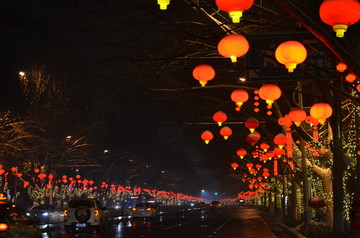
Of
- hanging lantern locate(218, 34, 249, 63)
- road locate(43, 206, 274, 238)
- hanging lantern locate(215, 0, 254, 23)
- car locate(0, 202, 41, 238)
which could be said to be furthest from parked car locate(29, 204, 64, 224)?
hanging lantern locate(215, 0, 254, 23)

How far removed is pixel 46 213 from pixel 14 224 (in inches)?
936

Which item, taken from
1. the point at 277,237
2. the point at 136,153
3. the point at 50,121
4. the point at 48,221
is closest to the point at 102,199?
the point at 136,153

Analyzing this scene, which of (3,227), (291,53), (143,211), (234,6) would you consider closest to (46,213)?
(143,211)

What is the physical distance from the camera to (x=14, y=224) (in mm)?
15758

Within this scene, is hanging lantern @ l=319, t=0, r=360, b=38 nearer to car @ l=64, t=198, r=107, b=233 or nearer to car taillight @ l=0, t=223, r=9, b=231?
car taillight @ l=0, t=223, r=9, b=231

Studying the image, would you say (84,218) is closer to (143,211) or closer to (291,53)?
(143,211)

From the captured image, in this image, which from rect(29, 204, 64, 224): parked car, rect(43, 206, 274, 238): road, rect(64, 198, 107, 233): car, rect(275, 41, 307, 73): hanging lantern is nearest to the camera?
rect(275, 41, 307, 73): hanging lantern

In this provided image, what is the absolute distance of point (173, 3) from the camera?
17047 millimetres

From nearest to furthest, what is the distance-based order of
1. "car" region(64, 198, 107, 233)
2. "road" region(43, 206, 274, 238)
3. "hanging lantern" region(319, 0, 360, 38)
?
"hanging lantern" region(319, 0, 360, 38) < "road" region(43, 206, 274, 238) < "car" region(64, 198, 107, 233)

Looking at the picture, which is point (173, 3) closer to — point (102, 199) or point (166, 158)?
point (102, 199)

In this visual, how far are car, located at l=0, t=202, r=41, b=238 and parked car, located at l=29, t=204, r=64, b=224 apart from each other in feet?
67.5

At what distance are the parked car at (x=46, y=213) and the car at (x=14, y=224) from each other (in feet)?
67.5

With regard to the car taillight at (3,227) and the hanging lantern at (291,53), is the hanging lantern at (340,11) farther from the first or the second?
the car taillight at (3,227)

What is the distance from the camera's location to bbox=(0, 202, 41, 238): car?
15.4 meters
